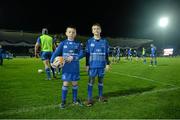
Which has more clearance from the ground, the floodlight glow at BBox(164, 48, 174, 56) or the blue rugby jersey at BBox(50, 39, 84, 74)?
the floodlight glow at BBox(164, 48, 174, 56)

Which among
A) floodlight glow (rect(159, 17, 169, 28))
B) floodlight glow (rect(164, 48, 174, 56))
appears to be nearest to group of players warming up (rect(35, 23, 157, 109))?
floodlight glow (rect(164, 48, 174, 56))

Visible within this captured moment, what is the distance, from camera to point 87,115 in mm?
6023

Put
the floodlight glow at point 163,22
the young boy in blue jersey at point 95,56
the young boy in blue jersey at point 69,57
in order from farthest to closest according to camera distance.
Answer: the floodlight glow at point 163,22 < the young boy in blue jersey at point 95,56 < the young boy in blue jersey at point 69,57

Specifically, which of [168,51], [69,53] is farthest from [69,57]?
[168,51]

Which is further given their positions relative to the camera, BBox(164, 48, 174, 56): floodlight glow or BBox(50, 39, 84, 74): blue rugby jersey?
BBox(164, 48, 174, 56): floodlight glow

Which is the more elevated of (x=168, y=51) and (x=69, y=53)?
(x=168, y=51)

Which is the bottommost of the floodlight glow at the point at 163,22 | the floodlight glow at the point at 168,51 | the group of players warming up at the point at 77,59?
the group of players warming up at the point at 77,59

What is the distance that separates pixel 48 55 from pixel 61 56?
5.43 m

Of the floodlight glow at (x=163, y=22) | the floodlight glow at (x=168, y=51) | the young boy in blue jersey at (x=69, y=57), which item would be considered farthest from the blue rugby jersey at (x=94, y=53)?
the floodlight glow at (x=163, y=22)

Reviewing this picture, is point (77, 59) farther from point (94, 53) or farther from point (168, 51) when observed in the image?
point (168, 51)

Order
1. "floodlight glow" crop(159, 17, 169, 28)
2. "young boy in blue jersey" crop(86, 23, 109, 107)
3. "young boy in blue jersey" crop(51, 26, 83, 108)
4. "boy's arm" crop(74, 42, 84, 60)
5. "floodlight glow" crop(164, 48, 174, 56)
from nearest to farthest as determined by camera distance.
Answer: "young boy in blue jersey" crop(51, 26, 83, 108) < "boy's arm" crop(74, 42, 84, 60) < "young boy in blue jersey" crop(86, 23, 109, 107) < "floodlight glow" crop(164, 48, 174, 56) < "floodlight glow" crop(159, 17, 169, 28)

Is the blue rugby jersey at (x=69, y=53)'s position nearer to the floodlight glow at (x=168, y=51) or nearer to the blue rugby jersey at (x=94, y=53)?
the blue rugby jersey at (x=94, y=53)

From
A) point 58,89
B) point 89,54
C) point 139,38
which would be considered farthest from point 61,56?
point 139,38

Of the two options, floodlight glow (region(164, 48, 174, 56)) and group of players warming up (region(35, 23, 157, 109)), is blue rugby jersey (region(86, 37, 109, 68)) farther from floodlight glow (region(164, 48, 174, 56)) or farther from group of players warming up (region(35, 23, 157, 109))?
floodlight glow (region(164, 48, 174, 56))
